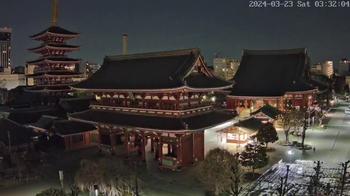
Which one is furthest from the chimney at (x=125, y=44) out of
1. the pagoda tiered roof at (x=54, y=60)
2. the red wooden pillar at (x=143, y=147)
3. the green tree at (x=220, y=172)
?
the green tree at (x=220, y=172)

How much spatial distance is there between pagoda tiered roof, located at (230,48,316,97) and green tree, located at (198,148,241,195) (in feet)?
103

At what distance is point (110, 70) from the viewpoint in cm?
4038

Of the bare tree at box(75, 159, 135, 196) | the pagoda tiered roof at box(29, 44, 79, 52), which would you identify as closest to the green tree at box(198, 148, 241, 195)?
A: the bare tree at box(75, 159, 135, 196)

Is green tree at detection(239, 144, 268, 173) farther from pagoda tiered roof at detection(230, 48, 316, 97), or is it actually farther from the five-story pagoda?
the five-story pagoda

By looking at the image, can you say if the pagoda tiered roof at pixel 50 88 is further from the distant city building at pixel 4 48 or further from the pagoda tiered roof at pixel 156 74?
the distant city building at pixel 4 48

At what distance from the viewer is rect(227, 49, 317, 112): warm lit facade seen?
171 ft

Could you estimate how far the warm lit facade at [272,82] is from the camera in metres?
52.0

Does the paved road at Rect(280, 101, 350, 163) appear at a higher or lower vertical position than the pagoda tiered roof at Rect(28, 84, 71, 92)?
lower

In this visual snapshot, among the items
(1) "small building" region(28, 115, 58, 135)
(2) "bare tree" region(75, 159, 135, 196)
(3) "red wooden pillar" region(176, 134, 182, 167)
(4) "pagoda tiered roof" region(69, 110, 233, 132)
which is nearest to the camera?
(2) "bare tree" region(75, 159, 135, 196)

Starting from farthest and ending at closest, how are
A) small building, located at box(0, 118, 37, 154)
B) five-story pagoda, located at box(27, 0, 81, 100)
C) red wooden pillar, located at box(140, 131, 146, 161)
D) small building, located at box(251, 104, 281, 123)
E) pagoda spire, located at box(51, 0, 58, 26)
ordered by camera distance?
pagoda spire, located at box(51, 0, 58, 26) → five-story pagoda, located at box(27, 0, 81, 100) → small building, located at box(251, 104, 281, 123) → small building, located at box(0, 118, 37, 154) → red wooden pillar, located at box(140, 131, 146, 161)

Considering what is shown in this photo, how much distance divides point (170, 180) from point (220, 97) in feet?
150

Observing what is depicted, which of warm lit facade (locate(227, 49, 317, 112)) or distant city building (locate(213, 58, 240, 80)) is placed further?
distant city building (locate(213, 58, 240, 80))

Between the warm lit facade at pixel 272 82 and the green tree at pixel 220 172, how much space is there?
31.1 metres

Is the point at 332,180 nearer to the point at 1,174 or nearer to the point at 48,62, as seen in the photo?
the point at 1,174
